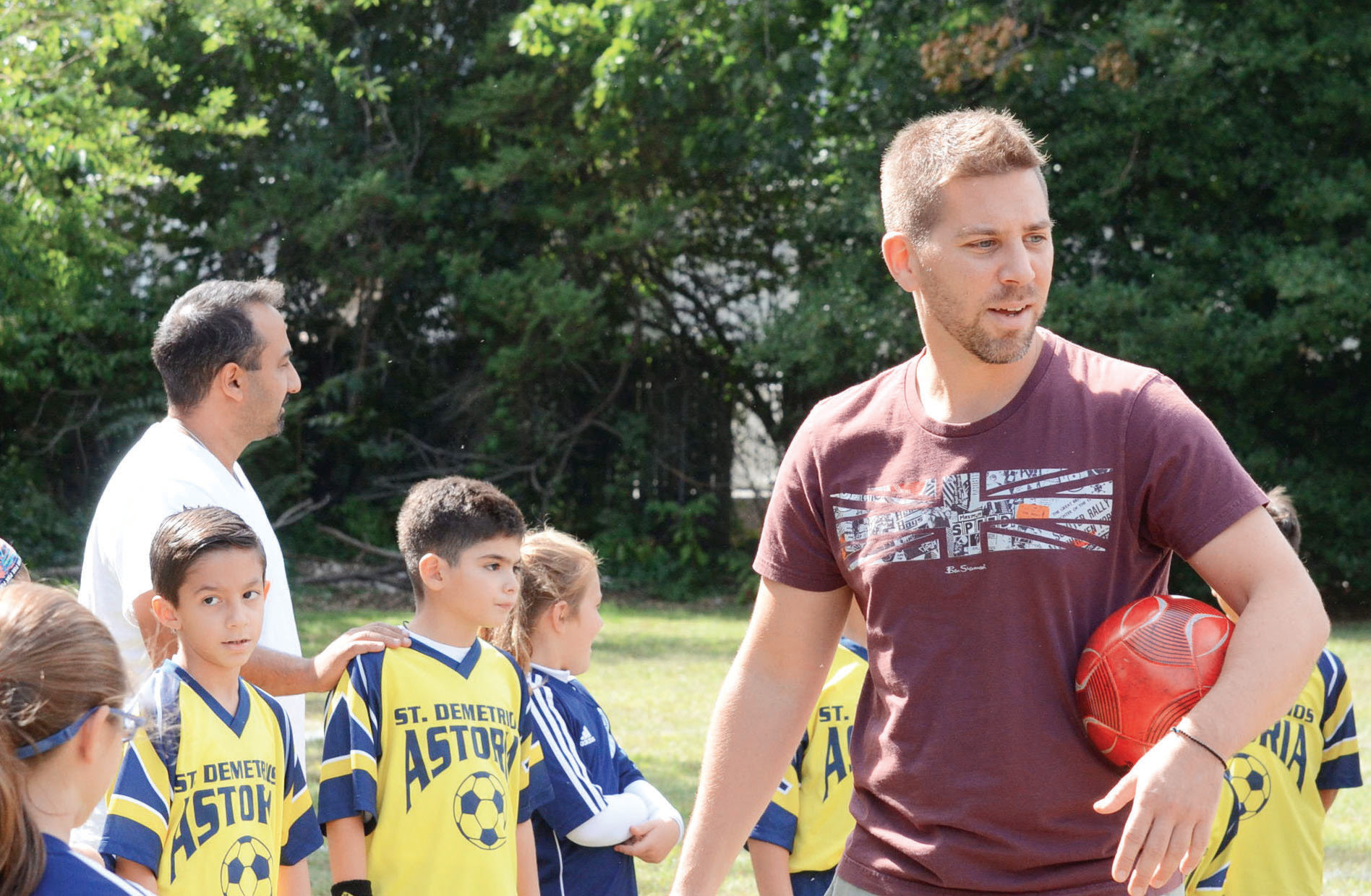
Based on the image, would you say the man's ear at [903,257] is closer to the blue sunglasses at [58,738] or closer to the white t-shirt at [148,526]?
the blue sunglasses at [58,738]

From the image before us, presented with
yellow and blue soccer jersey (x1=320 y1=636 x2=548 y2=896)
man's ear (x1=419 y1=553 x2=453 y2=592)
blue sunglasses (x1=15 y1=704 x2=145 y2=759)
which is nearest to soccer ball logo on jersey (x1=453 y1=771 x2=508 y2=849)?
yellow and blue soccer jersey (x1=320 y1=636 x2=548 y2=896)

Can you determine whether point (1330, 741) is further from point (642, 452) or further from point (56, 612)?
point (642, 452)

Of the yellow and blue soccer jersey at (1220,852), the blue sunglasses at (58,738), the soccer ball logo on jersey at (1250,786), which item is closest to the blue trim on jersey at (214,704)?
the blue sunglasses at (58,738)

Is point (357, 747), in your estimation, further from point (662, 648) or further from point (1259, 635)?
point (662, 648)

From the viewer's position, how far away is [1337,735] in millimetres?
4395

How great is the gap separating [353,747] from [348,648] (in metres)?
0.26

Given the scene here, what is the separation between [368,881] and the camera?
3701 mm

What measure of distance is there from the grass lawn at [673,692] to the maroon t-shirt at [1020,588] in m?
3.76

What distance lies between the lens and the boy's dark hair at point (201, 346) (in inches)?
156

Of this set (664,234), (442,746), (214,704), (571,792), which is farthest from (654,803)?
(664,234)

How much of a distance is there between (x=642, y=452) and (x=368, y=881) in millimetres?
16272

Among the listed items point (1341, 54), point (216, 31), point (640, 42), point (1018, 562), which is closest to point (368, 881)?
point (1018, 562)

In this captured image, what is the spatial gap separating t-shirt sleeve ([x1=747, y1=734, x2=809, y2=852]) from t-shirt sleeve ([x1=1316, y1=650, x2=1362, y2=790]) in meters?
1.68

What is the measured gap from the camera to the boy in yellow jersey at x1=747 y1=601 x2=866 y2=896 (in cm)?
399
